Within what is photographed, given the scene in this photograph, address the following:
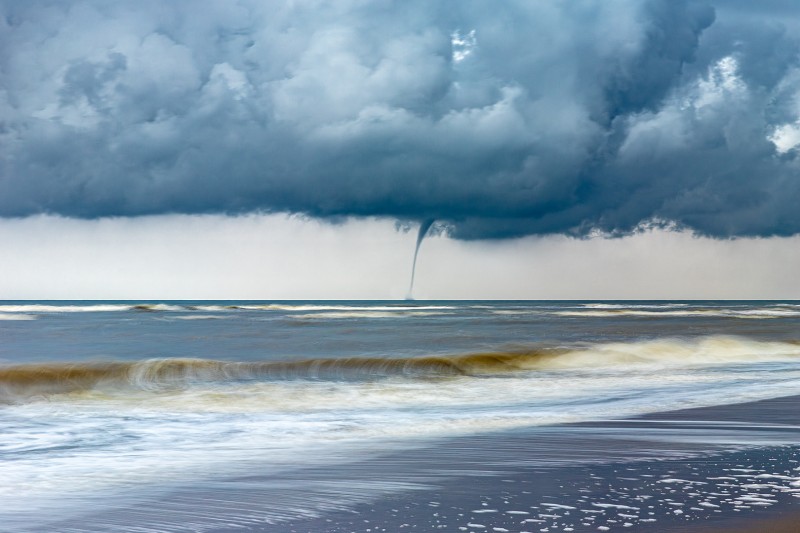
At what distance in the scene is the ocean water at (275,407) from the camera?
20.3 ft

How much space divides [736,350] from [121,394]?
19956mm

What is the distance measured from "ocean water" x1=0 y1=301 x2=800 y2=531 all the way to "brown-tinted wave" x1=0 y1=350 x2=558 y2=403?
54mm

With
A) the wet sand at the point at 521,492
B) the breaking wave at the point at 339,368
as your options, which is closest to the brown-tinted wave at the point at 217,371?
the breaking wave at the point at 339,368

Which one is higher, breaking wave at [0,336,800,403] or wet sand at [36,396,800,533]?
wet sand at [36,396,800,533]

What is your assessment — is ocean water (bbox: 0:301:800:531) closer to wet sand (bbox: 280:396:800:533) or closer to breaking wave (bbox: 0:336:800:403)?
breaking wave (bbox: 0:336:800:403)

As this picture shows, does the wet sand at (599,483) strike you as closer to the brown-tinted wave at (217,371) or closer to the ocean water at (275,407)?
the ocean water at (275,407)

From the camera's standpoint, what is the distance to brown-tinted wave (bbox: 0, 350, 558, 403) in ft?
55.5

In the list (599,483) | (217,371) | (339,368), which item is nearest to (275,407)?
(217,371)

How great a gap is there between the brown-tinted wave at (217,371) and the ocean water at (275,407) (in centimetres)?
5

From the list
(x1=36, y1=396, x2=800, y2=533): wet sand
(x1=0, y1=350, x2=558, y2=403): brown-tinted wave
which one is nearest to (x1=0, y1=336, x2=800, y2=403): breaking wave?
(x1=0, y1=350, x2=558, y2=403): brown-tinted wave

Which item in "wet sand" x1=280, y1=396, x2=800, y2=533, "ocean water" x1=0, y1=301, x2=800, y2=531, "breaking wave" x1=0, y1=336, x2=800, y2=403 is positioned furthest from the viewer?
"breaking wave" x1=0, y1=336, x2=800, y2=403

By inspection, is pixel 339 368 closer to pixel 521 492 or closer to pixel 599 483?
pixel 599 483

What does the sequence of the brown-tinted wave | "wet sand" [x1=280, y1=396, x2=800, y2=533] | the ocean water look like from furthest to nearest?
the brown-tinted wave → the ocean water → "wet sand" [x1=280, y1=396, x2=800, y2=533]

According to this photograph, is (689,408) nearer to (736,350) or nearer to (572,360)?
(572,360)
